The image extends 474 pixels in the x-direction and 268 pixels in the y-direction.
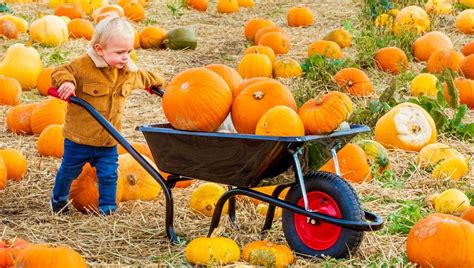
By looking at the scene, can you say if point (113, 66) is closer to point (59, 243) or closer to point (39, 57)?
point (59, 243)

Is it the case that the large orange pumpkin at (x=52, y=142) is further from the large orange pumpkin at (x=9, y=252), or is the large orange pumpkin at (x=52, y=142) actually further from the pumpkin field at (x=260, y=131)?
the large orange pumpkin at (x=9, y=252)

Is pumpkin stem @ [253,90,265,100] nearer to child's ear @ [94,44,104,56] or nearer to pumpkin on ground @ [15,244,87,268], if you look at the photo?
child's ear @ [94,44,104,56]

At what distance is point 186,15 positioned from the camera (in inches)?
458

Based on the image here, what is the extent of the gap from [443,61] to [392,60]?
51cm

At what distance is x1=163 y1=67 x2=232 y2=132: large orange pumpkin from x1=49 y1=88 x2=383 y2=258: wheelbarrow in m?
0.09

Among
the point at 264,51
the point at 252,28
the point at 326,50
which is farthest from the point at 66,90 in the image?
the point at 252,28

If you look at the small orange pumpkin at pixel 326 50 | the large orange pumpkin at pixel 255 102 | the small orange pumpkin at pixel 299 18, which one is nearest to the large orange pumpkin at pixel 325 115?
→ the large orange pumpkin at pixel 255 102

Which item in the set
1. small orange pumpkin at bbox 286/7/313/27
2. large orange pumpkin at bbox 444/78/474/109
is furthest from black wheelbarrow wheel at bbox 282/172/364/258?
small orange pumpkin at bbox 286/7/313/27

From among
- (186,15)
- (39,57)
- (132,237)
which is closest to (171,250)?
(132,237)

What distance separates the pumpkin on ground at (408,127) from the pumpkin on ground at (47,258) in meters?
3.00

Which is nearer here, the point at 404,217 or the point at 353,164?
the point at 404,217

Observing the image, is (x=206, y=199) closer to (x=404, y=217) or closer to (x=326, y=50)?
(x=404, y=217)

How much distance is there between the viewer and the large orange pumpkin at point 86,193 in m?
4.93

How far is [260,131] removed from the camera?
3.89 meters
